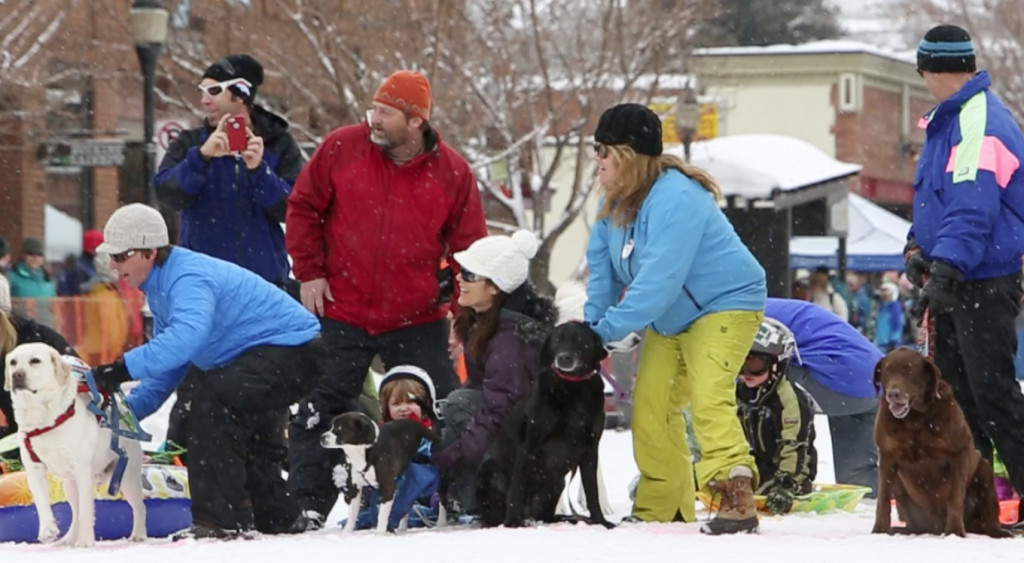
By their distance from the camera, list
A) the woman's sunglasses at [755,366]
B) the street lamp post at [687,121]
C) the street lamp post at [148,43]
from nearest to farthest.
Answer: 1. the woman's sunglasses at [755,366]
2. the street lamp post at [148,43]
3. the street lamp post at [687,121]

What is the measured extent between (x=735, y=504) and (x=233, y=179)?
2762mm

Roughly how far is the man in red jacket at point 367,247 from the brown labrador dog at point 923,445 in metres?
2.13

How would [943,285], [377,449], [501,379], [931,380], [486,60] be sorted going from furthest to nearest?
[486,60] < [501,379] < [377,449] < [943,285] < [931,380]

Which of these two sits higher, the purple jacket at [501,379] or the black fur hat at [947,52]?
the black fur hat at [947,52]

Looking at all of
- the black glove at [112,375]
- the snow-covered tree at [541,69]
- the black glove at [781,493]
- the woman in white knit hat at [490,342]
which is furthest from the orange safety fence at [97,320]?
the black glove at [112,375]

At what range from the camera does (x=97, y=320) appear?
16266 millimetres

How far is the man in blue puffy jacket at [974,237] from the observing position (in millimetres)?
6984

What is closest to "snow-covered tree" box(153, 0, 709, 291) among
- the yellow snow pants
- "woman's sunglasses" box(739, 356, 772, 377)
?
"woman's sunglasses" box(739, 356, 772, 377)

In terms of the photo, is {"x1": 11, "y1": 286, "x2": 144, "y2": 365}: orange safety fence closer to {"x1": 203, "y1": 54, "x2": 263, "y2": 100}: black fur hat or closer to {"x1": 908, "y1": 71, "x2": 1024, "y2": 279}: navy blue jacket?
{"x1": 203, "y1": 54, "x2": 263, "y2": 100}: black fur hat

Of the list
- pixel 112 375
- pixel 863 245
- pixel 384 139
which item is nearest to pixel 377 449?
pixel 112 375

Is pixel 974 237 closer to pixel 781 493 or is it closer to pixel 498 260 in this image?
pixel 498 260

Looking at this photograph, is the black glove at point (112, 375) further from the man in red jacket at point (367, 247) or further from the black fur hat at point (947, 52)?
the black fur hat at point (947, 52)

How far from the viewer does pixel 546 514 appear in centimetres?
750

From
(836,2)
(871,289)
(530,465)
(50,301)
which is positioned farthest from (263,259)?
(836,2)
